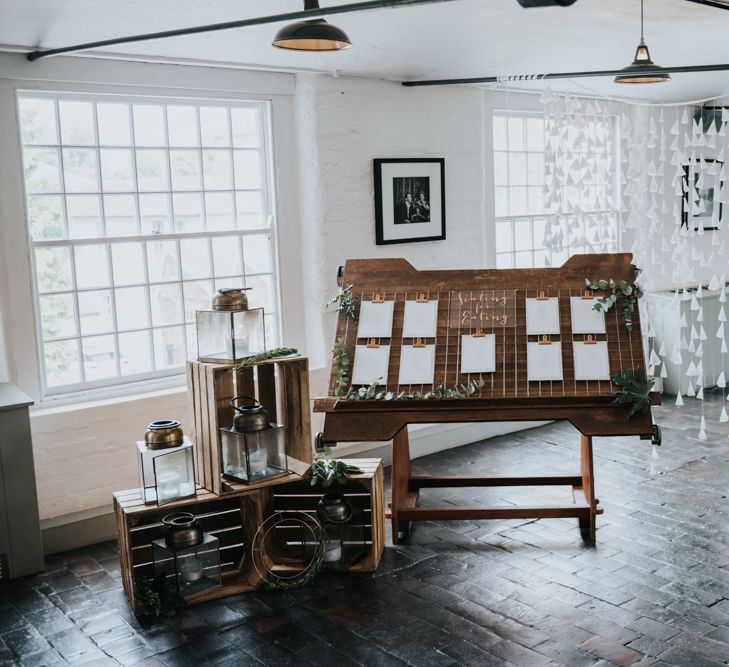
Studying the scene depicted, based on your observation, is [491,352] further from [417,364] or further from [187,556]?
[187,556]

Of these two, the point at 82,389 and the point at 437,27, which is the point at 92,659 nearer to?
the point at 82,389

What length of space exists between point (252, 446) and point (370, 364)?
83 cm

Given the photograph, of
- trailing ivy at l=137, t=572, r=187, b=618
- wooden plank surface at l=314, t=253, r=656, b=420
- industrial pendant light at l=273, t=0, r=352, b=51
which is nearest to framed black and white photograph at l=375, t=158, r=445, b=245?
wooden plank surface at l=314, t=253, r=656, b=420

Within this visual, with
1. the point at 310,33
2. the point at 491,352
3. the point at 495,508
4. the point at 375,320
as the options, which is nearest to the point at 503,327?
the point at 491,352

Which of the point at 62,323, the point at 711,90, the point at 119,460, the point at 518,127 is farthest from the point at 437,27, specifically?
the point at 711,90

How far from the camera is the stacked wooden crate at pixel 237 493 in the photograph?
4.46 metres

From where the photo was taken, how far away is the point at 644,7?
5762 mm

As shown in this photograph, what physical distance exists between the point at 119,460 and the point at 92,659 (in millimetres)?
1733

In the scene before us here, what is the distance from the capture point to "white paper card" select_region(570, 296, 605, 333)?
4.86 m

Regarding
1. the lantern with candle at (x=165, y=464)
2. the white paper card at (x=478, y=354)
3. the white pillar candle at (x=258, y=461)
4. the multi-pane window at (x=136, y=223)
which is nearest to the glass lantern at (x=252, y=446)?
the white pillar candle at (x=258, y=461)

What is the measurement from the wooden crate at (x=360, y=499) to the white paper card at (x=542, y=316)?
1.19 metres

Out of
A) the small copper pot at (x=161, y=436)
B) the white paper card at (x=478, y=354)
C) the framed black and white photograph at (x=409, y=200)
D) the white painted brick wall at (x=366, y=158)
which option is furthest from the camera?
the framed black and white photograph at (x=409, y=200)

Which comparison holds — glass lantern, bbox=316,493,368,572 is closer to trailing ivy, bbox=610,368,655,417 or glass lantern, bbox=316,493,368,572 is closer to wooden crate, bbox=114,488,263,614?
wooden crate, bbox=114,488,263,614

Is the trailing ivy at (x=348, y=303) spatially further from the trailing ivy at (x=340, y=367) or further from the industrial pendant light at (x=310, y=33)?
the industrial pendant light at (x=310, y=33)
